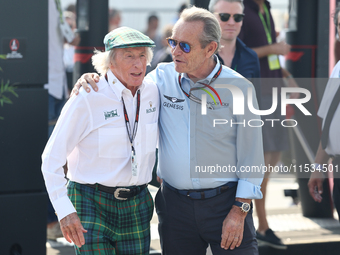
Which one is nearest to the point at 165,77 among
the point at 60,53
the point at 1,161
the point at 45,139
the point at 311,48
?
the point at 45,139

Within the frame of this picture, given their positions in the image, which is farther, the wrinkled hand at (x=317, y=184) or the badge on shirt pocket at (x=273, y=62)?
the badge on shirt pocket at (x=273, y=62)

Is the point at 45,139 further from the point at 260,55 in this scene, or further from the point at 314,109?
the point at 314,109

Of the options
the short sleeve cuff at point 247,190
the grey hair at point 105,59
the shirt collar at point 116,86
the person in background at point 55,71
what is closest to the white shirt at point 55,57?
the person in background at point 55,71

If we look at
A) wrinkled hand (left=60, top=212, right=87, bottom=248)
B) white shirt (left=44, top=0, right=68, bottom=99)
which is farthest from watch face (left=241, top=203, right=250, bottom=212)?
white shirt (left=44, top=0, right=68, bottom=99)

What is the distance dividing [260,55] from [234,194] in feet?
5.39

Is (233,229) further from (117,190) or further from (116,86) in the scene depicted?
(116,86)

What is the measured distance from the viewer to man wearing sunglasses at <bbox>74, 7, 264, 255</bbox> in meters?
2.79

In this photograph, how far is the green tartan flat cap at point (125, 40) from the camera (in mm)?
2662

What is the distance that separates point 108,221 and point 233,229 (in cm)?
66

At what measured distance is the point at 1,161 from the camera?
11.6 ft

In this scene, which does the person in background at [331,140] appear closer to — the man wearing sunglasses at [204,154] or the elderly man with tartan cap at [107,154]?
the man wearing sunglasses at [204,154]

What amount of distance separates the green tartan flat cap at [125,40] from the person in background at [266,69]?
156 cm

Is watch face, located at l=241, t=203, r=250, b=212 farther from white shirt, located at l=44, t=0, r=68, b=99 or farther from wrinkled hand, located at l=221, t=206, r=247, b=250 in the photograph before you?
white shirt, located at l=44, t=0, r=68, b=99

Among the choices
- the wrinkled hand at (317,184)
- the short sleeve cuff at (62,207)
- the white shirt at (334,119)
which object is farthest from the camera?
the wrinkled hand at (317,184)
